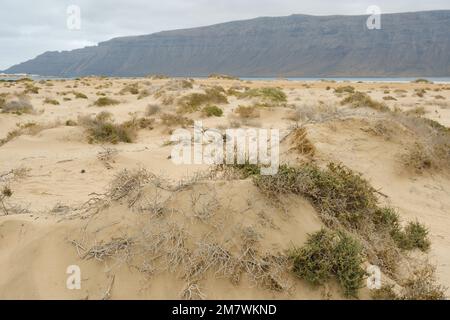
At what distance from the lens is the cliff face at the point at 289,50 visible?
374 ft

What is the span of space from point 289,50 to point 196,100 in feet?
396

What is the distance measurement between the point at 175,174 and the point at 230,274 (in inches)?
203

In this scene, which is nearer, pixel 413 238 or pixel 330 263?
pixel 330 263

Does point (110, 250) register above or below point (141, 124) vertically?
below

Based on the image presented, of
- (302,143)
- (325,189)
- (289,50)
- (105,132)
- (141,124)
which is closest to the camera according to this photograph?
(325,189)

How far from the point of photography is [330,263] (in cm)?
393

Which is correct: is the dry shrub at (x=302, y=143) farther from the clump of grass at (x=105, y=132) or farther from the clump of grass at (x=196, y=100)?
the clump of grass at (x=196, y=100)

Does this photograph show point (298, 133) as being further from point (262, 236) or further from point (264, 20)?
point (264, 20)

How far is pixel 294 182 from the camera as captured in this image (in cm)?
459

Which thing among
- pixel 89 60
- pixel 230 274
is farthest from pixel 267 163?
pixel 89 60

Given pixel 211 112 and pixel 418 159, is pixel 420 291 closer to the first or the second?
pixel 418 159

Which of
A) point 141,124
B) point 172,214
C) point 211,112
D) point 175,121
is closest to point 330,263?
point 172,214

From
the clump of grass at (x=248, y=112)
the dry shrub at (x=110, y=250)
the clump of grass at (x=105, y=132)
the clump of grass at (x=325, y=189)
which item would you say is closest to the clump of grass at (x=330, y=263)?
the clump of grass at (x=325, y=189)

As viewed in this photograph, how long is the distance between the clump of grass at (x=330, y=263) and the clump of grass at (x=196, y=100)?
13313mm
